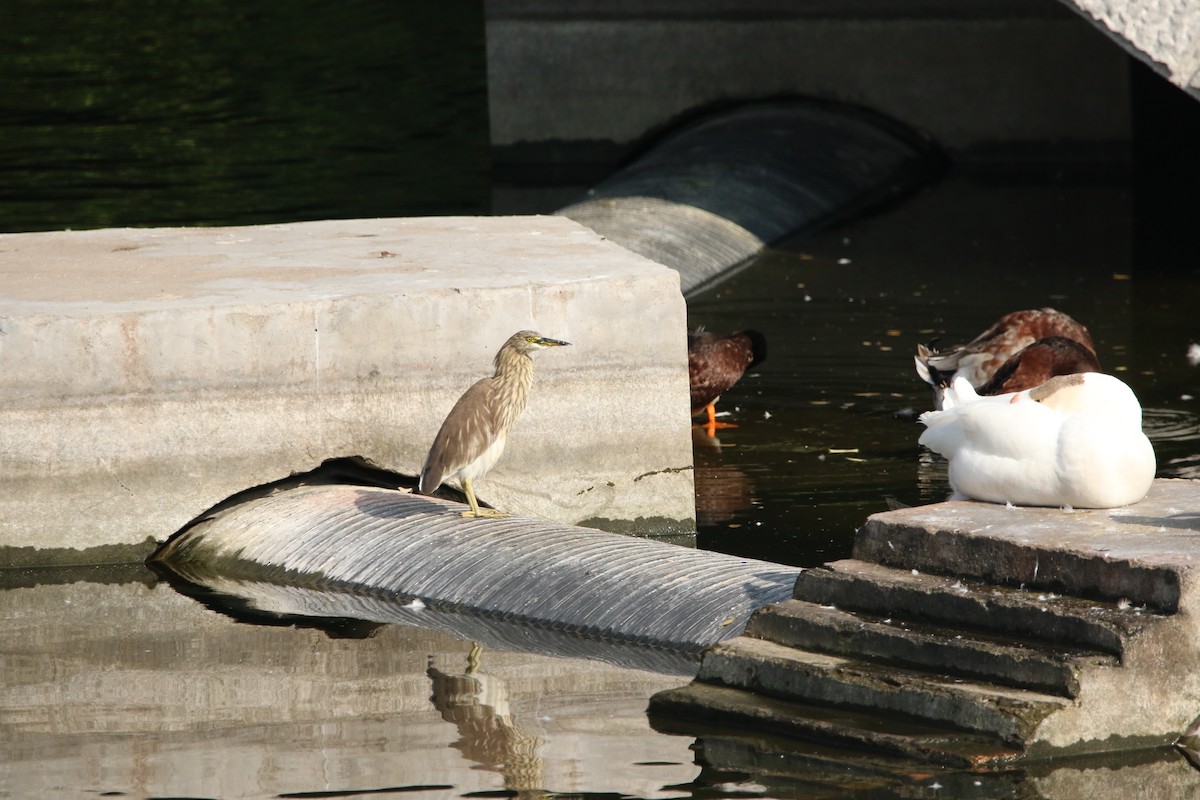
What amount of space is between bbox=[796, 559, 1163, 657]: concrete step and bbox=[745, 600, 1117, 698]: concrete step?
0.09ft

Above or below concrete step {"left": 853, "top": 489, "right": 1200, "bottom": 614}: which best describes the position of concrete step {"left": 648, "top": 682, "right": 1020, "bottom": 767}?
below

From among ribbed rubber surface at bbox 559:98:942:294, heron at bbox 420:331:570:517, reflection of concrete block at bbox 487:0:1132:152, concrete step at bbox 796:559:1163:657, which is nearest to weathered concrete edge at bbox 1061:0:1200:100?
ribbed rubber surface at bbox 559:98:942:294

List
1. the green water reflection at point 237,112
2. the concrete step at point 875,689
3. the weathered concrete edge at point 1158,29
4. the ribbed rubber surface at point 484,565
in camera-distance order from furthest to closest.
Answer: the green water reflection at point 237,112 → the weathered concrete edge at point 1158,29 → the ribbed rubber surface at point 484,565 → the concrete step at point 875,689

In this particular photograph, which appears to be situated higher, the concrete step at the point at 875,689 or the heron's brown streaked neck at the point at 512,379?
the heron's brown streaked neck at the point at 512,379

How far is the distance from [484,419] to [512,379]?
0.67ft

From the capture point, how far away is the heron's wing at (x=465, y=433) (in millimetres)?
6750

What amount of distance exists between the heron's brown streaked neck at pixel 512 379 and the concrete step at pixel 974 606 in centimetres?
174

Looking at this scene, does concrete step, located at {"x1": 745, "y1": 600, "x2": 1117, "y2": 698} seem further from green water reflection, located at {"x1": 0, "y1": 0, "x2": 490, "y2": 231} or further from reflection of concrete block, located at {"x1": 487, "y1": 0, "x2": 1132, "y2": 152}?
reflection of concrete block, located at {"x1": 487, "y1": 0, "x2": 1132, "y2": 152}

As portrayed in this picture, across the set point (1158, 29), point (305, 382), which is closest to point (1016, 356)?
point (1158, 29)

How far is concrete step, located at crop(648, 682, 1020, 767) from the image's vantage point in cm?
476

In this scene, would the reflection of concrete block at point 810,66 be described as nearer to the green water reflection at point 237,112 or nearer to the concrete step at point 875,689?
the green water reflection at point 237,112

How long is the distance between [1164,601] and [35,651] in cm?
359

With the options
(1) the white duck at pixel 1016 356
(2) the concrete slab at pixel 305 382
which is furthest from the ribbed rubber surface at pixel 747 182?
(2) the concrete slab at pixel 305 382

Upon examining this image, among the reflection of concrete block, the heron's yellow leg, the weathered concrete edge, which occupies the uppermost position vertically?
the reflection of concrete block
